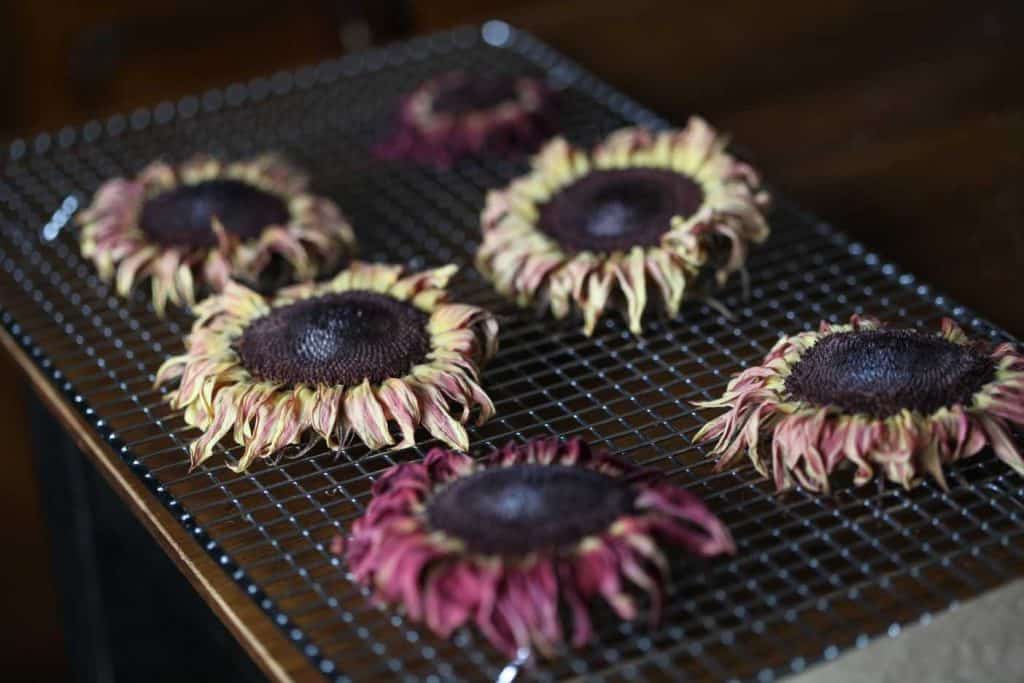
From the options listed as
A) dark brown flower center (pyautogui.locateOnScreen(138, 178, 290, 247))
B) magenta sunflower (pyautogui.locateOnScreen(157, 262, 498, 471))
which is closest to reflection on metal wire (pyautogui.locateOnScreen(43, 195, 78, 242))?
dark brown flower center (pyautogui.locateOnScreen(138, 178, 290, 247))

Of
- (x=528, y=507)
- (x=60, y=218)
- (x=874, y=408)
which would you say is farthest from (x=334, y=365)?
(x=60, y=218)

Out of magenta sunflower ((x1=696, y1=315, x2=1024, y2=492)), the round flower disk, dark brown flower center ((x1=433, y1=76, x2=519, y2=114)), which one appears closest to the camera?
magenta sunflower ((x1=696, y1=315, x2=1024, y2=492))

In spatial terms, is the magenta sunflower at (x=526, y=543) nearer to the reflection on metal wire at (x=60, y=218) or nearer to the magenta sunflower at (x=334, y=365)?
the magenta sunflower at (x=334, y=365)

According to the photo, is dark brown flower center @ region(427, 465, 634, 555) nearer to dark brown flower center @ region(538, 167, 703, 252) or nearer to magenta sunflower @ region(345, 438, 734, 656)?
magenta sunflower @ region(345, 438, 734, 656)

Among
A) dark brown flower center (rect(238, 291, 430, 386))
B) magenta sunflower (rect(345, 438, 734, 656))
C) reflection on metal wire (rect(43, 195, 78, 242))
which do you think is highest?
magenta sunflower (rect(345, 438, 734, 656))

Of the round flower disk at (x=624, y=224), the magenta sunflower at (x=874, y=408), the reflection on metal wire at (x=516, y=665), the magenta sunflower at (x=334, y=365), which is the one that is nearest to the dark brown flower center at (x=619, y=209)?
the round flower disk at (x=624, y=224)

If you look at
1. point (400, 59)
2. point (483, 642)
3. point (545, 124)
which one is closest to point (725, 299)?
point (545, 124)

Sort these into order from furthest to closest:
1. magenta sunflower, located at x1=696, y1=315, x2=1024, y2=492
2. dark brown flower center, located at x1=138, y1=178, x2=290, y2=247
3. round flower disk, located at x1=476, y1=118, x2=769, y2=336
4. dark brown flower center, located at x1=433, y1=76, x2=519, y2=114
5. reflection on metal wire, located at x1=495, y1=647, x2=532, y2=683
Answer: dark brown flower center, located at x1=433, y1=76, x2=519, y2=114, dark brown flower center, located at x1=138, y1=178, x2=290, y2=247, round flower disk, located at x1=476, y1=118, x2=769, y2=336, magenta sunflower, located at x1=696, y1=315, x2=1024, y2=492, reflection on metal wire, located at x1=495, y1=647, x2=532, y2=683
